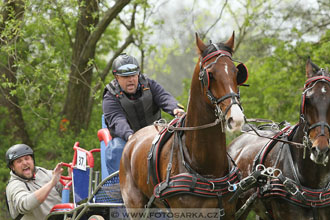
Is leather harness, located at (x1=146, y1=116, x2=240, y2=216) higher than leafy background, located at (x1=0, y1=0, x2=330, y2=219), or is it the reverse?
leafy background, located at (x1=0, y1=0, x2=330, y2=219)

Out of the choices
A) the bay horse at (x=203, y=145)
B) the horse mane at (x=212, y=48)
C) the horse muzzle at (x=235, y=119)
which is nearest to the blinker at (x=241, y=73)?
the bay horse at (x=203, y=145)

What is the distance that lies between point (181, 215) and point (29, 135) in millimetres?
8493

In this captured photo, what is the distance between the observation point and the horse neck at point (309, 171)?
16.4 feet

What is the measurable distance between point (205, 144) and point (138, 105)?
1.61 meters

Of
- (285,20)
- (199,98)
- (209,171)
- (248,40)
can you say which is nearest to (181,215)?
(209,171)

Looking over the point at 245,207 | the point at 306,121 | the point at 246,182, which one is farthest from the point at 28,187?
the point at 306,121

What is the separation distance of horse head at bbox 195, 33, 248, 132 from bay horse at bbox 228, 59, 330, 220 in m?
0.80

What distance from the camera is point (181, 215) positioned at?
4.49 metres

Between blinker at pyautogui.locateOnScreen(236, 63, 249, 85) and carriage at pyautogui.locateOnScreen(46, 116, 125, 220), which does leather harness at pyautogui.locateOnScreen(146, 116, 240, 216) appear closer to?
blinker at pyautogui.locateOnScreen(236, 63, 249, 85)

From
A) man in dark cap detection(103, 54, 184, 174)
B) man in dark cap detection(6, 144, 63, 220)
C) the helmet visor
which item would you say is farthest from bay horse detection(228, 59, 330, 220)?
man in dark cap detection(6, 144, 63, 220)

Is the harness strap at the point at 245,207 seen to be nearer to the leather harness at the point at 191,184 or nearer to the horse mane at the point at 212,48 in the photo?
the leather harness at the point at 191,184

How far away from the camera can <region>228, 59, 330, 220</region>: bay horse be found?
4699 mm

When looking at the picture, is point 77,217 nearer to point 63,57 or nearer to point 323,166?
point 323,166

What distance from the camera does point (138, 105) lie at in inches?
234
